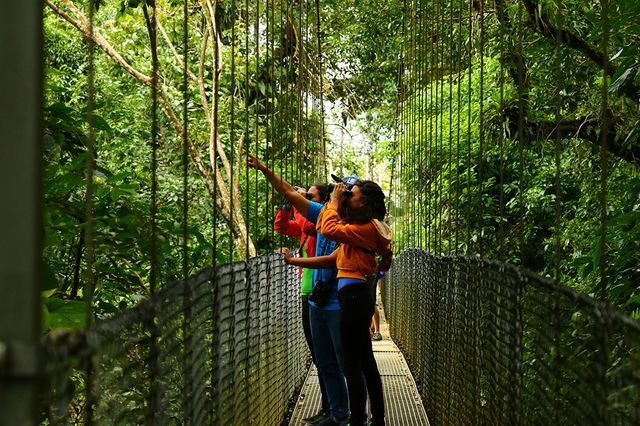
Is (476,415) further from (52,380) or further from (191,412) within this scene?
(52,380)

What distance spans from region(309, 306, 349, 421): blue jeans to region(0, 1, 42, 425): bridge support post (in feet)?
10.5

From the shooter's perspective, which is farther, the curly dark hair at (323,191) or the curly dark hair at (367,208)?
the curly dark hair at (323,191)

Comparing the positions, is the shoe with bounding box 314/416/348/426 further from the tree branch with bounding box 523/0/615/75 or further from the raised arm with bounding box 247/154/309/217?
the tree branch with bounding box 523/0/615/75

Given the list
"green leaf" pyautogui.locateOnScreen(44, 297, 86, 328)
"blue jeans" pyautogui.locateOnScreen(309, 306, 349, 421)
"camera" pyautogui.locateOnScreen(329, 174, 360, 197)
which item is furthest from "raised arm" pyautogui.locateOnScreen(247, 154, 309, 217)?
"green leaf" pyautogui.locateOnScreen(44, 297, 86, 328)

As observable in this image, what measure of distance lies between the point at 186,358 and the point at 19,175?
1.28 m

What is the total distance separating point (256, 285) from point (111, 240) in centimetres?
101

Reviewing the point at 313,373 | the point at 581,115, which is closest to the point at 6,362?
the point at 581,115

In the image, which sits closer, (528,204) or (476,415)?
(476,415)

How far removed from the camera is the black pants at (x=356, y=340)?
11.5 feet

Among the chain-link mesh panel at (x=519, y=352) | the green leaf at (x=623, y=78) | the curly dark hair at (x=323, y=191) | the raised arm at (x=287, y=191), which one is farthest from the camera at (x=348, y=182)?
the green leaf at (x=623, y=78)

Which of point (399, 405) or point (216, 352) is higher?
point (216, 352)

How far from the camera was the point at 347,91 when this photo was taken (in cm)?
1341

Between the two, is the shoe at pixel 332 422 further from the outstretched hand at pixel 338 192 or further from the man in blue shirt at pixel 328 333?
the outstretched hand at pixel 338 192

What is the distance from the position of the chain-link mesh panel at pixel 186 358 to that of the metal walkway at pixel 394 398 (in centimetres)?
43
